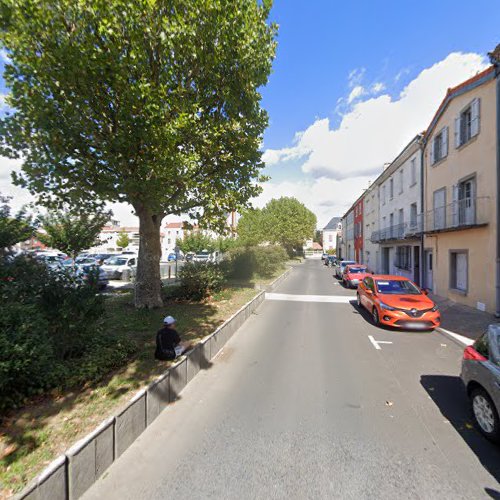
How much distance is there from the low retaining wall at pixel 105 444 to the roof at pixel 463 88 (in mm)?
13407

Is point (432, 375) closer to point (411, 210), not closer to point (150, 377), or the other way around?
point (150, 377)

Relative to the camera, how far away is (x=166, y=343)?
4.95 m

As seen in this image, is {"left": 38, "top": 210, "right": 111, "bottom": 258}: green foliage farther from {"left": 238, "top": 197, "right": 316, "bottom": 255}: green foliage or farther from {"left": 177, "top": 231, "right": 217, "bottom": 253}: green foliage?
{"left": 238, "top": 197, "right": 316, "bottom": 255}: green foliage

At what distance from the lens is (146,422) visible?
360 centimetres

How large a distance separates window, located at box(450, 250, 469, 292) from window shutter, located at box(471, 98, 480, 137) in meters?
4.60

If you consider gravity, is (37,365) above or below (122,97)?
below

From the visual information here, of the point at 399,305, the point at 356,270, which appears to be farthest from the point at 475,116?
the point at 356,270

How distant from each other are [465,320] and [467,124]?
7894mm

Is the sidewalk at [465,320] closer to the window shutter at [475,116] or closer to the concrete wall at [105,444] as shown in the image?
the window shutter at [475,116]

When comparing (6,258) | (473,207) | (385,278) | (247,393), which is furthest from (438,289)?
(6,258)

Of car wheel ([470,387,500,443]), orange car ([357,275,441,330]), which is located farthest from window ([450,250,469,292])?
car wheel ([470,387,500,443])

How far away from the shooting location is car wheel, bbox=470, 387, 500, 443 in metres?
3.26

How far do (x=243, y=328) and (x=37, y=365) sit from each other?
18.4 ft

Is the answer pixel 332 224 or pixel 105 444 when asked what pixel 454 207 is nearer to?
pixel 105 444
